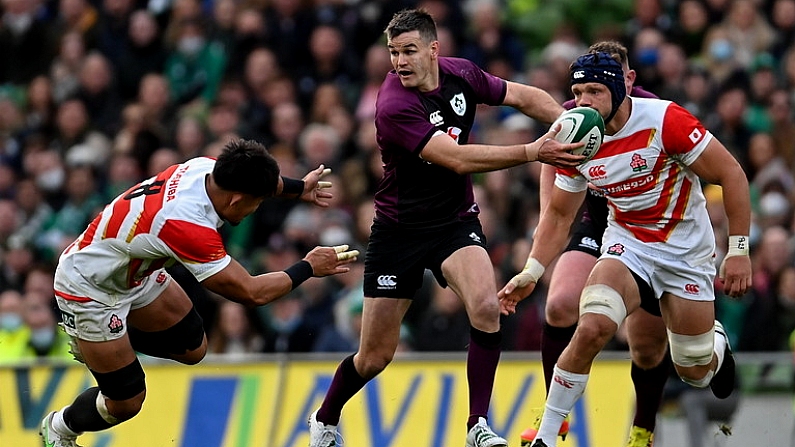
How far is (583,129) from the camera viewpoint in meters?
8.81

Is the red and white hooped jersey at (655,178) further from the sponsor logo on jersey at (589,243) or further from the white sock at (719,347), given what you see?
the white sock at (719,347)

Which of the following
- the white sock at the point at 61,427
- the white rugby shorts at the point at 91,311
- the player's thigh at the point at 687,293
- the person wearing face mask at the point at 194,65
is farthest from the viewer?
the person wearing face mask at the point at 194,65

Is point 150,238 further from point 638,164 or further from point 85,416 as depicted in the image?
point 638,164

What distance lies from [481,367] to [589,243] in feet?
4.06

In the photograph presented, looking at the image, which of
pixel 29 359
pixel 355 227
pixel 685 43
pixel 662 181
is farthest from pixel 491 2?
pixel 662 181

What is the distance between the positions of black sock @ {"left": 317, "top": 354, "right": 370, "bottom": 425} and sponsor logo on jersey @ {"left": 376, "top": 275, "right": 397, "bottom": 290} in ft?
2.02

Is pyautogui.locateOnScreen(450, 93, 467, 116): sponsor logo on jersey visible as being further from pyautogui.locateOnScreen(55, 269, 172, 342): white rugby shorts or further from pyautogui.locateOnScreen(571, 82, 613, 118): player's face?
pyautogui.locateOnScreen(55, 269, 172, 342): white rugby shorts

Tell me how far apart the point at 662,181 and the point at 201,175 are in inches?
109

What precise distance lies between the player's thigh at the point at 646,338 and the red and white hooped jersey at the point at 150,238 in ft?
8.89

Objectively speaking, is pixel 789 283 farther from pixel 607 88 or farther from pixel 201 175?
pixel 201 175

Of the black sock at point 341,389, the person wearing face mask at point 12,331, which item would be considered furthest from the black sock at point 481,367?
the person wearing face mask at point 12,331

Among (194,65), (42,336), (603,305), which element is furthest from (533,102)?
(194,65)

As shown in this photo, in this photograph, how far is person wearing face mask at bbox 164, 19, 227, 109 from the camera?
17.1 meters

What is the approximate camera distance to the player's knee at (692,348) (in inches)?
376
